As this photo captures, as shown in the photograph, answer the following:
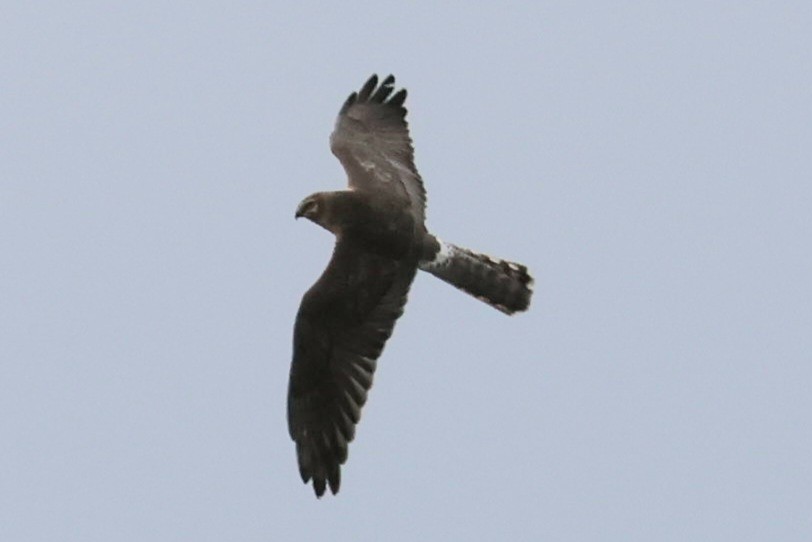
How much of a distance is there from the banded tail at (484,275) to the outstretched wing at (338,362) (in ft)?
2.08

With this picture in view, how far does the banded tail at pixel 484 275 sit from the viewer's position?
51.9ft

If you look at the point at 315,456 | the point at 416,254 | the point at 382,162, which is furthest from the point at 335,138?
the point at 315,456

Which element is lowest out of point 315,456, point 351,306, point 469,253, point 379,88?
point 315,456

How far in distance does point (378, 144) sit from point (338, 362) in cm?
218

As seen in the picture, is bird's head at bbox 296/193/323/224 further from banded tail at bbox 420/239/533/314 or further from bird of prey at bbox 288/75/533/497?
banded tail at bbox 420/239/533/314

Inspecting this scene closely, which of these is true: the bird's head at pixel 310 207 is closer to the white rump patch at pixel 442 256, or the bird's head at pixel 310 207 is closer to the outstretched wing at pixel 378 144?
the outstretched wing at pixel 378 144

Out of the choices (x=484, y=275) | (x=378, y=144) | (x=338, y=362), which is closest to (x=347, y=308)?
(x=338, y=362)

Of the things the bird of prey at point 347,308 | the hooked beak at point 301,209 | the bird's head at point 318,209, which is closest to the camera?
the bird of prey at point 347,308

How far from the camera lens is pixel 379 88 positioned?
16.9 metres

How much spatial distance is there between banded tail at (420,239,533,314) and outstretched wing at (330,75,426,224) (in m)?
0.36

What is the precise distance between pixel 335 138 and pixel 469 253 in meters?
1.50

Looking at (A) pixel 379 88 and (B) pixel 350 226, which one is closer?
(B) pixel 350 226

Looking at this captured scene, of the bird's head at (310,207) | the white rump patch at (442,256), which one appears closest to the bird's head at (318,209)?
the bird's head at (310,207)

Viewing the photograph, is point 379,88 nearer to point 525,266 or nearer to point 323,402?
point 525,266
